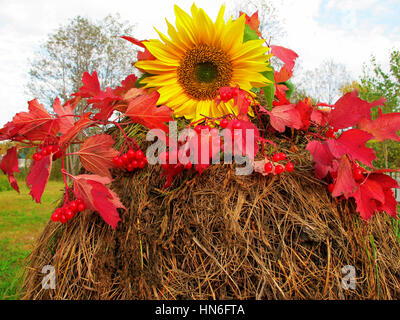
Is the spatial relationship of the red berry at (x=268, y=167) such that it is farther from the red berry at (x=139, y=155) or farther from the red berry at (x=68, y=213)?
the red berry at (x=68, y=213)

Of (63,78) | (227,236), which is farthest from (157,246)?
(63,78)

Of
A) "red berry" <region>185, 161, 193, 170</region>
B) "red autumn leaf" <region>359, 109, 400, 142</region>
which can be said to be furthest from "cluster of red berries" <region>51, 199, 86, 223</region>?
"red autumn leaf" <region>359, 109, 400, 142</region>

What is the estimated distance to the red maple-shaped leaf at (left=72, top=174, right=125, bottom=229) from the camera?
0.77m

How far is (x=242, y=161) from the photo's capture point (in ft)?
2.71

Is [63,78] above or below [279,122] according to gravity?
above

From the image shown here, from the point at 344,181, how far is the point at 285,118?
0.24 m

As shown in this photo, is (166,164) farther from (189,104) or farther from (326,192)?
(326,192)

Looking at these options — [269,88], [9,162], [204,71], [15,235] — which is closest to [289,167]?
[269,88]

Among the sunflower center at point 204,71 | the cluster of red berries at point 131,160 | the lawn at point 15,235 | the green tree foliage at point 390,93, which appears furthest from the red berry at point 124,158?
the green tree foliage at point 390,93

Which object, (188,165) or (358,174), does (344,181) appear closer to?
(358,174)

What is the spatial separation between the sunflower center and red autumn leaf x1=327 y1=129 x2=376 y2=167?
0.38 metres

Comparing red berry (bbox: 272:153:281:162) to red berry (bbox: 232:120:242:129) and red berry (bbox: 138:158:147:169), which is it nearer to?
red berry (bbox: 232:120:242:129)

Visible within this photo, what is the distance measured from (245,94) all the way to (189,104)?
184mm

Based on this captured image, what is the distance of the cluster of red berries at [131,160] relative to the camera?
2.72 ft
